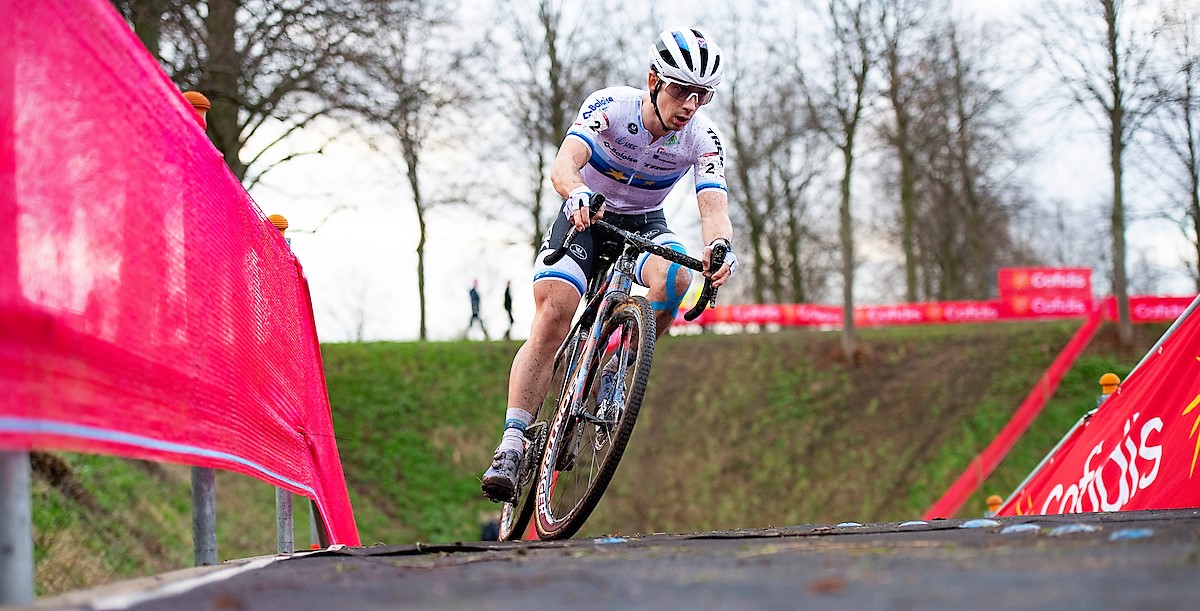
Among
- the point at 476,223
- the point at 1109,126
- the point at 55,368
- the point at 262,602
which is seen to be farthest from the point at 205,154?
the point at 476,223

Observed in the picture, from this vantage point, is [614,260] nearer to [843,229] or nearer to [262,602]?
[262,602]

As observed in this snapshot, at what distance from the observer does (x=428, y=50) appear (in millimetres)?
23016

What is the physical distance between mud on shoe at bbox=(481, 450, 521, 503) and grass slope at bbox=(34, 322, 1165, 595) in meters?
11.4

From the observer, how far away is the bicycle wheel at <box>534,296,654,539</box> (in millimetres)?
5426

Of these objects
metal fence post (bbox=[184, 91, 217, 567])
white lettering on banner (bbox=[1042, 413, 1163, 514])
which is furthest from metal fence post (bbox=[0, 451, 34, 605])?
white lettering on banner (bbox=[1042, 413, 1163, 514])

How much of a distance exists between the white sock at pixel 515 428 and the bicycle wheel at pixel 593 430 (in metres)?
0.15

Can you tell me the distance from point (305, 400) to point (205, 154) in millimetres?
2061

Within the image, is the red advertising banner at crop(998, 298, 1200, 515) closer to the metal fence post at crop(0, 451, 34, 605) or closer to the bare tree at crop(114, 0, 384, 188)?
the metal fence post at crop(0, 451, 34, 605)

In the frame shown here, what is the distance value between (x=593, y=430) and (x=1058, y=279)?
91.3 feet

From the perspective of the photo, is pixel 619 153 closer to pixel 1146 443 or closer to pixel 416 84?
pixel 1146 443

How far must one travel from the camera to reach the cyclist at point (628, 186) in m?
5.94

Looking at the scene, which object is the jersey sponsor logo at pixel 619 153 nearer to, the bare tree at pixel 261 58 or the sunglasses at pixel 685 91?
the sunglasses at pixel 685 91

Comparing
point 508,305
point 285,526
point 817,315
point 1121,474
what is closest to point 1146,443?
point 1121,474

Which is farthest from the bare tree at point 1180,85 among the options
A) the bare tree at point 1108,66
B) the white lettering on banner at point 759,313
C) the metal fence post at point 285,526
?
the metal fence post at point 285,526
